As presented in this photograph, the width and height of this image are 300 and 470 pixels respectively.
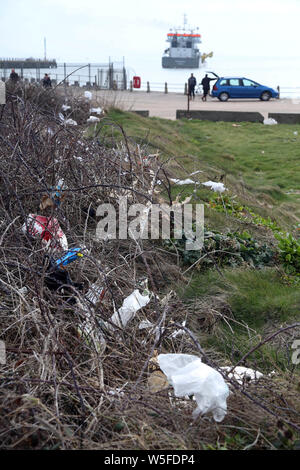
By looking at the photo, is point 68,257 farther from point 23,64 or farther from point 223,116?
point 23,64

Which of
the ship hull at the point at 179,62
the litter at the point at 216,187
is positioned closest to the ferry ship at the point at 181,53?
the ship hull at the point at 179,62

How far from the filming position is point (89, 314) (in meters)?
3.20

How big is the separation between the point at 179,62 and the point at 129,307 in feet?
336

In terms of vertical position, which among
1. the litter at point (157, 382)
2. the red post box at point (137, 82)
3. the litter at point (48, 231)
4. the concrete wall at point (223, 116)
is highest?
the red post box at point (137, 82)

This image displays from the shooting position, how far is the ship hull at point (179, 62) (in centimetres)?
9956

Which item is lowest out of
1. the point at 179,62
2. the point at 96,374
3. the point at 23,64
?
the point at 96,374

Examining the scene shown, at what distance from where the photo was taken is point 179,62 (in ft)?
329

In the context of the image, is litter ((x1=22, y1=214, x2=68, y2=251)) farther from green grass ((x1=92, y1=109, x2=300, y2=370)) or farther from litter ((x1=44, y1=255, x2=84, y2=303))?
green grass ((x1=92, y1=109, x2=300, y2=370))

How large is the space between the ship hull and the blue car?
76.3 m

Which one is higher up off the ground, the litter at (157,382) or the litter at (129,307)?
the litter at (129,307)

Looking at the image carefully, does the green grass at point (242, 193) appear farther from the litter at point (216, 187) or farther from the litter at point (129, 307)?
the litter at point (129, 307)

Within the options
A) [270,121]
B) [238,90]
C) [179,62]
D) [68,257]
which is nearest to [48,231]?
[68,257]

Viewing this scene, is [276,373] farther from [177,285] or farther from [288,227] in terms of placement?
[288,227]

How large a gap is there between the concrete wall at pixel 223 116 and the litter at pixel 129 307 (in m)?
15.3
